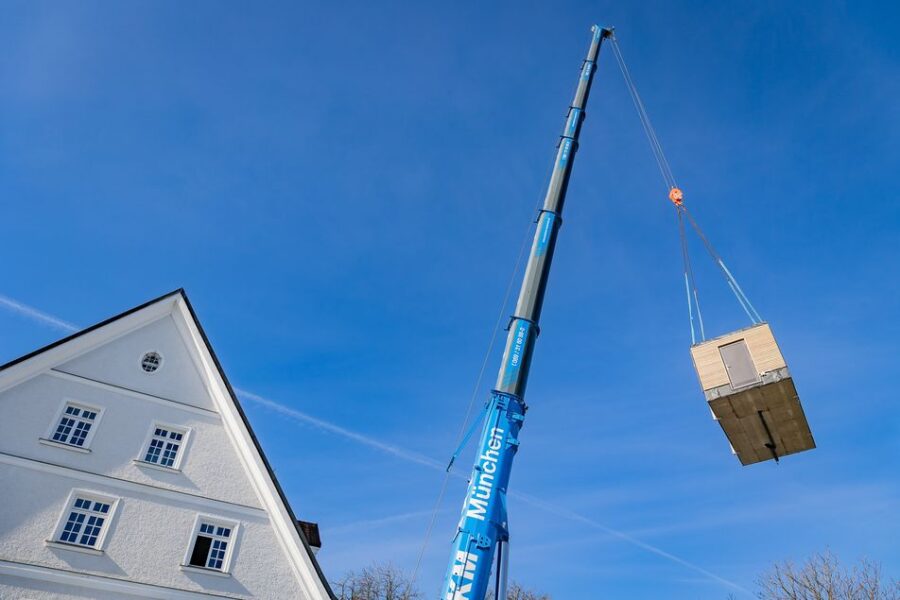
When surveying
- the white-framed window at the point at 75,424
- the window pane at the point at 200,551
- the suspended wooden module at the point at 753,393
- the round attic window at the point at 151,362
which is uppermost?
the suspended wooden module at the point at 753,393

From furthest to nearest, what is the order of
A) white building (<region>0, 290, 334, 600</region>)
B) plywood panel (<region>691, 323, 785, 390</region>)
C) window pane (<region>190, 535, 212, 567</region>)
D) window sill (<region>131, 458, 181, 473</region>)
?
window sill (<region>131, 458, 181, 473</region>) → window pane (<region>190, 535, 212, 567</region>) → white building (<region>0, 290, 334, 600</region>) → plywood panel (<region>691, 323, 785, 390</region>)

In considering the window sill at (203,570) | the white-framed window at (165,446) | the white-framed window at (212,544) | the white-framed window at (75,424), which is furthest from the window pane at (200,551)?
the white-framed window at (75,424)

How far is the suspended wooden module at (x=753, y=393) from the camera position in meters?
13.4

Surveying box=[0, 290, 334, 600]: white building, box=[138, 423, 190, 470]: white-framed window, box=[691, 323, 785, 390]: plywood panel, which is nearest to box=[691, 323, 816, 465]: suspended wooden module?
box=[691, 323, 785, 390]: plywood panel

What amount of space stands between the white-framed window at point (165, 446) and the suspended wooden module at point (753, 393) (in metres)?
13.6

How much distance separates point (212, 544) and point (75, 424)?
4791 millimetres

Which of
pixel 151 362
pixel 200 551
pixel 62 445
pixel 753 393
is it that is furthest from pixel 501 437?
pixel 62 445

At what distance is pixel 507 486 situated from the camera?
44.3 ft

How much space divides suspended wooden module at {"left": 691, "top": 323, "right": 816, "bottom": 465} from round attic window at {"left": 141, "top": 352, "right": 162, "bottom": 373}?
1462 centimetres

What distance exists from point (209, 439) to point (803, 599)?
2423cm

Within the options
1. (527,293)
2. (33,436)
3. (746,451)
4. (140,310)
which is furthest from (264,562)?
(746,451)

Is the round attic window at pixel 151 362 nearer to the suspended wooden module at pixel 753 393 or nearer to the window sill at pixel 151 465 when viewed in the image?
the window sill at pixel 151 465

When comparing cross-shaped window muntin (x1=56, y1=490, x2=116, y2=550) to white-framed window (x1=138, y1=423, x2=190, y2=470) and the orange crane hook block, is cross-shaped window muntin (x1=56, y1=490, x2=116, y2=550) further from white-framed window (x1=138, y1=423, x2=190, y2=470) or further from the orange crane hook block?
the orange crane hook block

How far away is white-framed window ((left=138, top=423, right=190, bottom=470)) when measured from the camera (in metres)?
16.9
